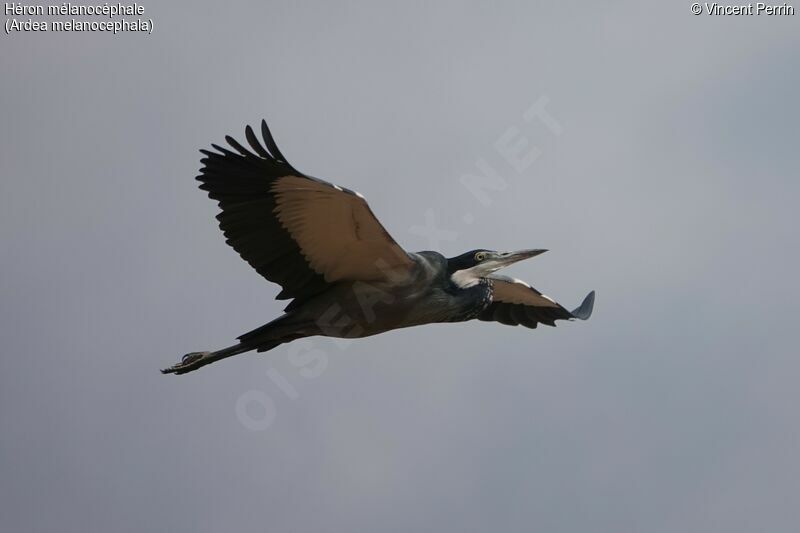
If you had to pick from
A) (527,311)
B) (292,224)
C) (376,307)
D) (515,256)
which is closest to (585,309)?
(527,311)

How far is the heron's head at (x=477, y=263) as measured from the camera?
18.9m

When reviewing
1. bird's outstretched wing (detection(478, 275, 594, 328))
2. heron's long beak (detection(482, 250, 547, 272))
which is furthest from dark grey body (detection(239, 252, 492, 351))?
bird's outstretched wing (detection(478, 275, 594, 328))

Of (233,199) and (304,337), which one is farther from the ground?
(233,199)

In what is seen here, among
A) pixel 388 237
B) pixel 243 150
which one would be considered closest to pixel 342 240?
pixel 388 237

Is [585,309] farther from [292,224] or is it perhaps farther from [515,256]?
[292,224]

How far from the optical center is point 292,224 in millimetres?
18109

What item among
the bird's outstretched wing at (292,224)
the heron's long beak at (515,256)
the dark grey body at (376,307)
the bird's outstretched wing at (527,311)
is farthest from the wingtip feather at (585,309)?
the bird's outstretched wing at (292,224)

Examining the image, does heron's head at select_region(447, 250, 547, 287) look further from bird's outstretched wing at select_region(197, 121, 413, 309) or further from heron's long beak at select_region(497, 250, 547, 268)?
bird's outstretched wing at select_region(197, 121, 413, 309)

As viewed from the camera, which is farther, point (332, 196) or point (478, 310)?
point (478, 310)

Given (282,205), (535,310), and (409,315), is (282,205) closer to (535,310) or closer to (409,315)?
(409,315)

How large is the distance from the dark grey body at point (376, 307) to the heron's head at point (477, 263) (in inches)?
5.7

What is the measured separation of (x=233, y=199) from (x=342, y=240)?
150 centimetres

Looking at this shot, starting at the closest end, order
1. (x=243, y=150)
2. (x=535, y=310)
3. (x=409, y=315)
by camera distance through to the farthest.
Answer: (x=243, y=150) → (x=409, y=315) → (x=535, y=310)

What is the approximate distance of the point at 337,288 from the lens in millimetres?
18750
